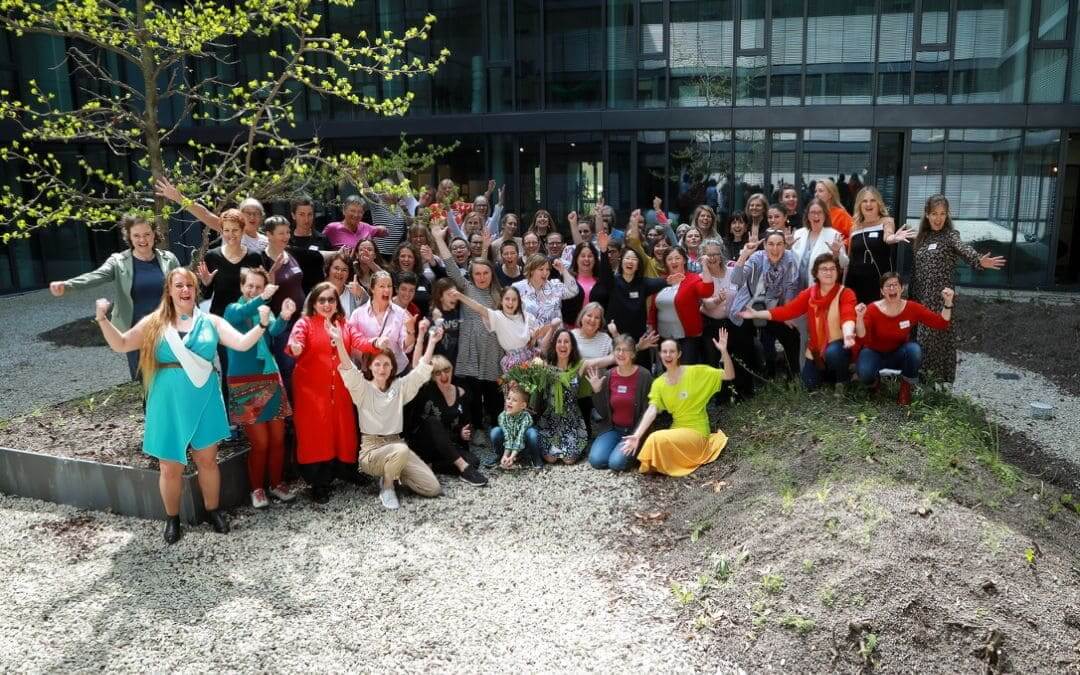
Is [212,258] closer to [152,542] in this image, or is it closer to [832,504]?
[152,542]

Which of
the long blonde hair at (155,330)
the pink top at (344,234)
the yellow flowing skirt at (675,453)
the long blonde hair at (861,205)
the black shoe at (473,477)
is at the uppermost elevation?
the long blonde hair at (861,205)

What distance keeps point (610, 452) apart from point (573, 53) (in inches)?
416

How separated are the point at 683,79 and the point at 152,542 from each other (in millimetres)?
12285

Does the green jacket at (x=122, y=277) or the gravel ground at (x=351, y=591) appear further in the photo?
the green jacket at (x=122, y=277)

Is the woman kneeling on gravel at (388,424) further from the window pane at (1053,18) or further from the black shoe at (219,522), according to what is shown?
the window pane at (1053,18)

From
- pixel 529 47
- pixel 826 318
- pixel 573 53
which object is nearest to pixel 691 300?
pixel 826 318

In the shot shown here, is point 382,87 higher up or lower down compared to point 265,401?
higher up

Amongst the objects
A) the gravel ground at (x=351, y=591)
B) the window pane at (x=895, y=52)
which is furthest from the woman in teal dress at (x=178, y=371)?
the window pane at (x=895, y=52)

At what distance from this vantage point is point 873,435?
5.86 metres

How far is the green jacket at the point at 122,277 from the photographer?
6.01 meters

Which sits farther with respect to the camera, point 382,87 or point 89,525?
point 382,87

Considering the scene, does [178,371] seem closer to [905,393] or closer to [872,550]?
[872,550]

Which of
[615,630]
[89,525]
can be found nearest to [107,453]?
[89,525]

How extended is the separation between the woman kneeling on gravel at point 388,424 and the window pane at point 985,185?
37.9ft
